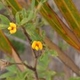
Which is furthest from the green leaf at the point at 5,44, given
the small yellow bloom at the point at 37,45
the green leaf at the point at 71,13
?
Result: the small yellow bloom at the point at 37,45

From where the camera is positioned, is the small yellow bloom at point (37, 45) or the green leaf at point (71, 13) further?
the green leaf at point (71, 13)

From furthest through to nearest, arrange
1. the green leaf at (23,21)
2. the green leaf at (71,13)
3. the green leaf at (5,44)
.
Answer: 1. the green leaf at (5,44)
2. the green leaf at (71,13)
3. the green leaf at (23,21)

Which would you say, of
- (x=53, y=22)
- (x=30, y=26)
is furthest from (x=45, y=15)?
(x=30, y=26)

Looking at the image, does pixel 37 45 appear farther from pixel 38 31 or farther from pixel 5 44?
pixel 5 44

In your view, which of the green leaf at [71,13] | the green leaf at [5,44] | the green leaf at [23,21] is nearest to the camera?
the green leaf at [23,21]

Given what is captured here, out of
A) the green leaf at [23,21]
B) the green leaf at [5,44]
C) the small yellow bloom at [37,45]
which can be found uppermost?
the green leaf at [23,21]

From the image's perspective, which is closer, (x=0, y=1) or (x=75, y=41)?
(x=0, y=1)

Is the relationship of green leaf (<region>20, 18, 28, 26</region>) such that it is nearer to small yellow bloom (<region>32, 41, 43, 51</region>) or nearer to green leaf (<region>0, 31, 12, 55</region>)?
small yellow bloom (<region>32, 41, 43, 51</region>)

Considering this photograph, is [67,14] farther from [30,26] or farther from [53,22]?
[30,26]

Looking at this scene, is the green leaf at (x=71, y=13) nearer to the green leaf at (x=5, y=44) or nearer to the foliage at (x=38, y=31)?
the foliage at (x=38, y=31)

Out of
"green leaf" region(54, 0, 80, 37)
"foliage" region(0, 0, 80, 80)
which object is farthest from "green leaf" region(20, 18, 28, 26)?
"green leaf" region(54, 0, 80, 37)

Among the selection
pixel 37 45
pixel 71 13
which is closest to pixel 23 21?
pixel 37 45
